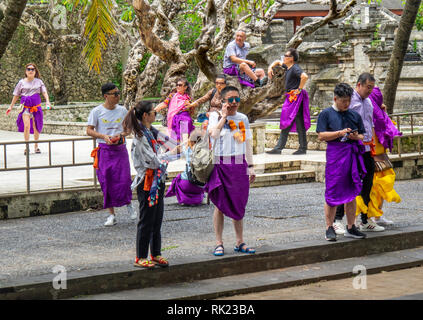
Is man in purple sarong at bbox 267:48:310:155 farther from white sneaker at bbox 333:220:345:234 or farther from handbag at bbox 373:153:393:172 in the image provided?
white sneaker at bbox 333:220:345:234

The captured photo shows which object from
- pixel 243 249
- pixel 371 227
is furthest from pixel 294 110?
pixel 243 249

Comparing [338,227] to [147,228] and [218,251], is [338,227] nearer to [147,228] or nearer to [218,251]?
[218,251]

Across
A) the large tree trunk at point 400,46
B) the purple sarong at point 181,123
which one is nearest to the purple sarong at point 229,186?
the purple sarong at point 181,123

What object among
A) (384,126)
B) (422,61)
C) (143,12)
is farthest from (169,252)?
(422,61)

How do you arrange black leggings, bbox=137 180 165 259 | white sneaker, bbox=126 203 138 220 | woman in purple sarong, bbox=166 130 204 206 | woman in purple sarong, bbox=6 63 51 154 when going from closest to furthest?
1. black leggings, bbox=137 180 165 259
2. white sneaker, bbox=126 203 138 220
3. woman in purple sarong, bbox=166 130 204 206
4. woman in purple sarong, bbox=6 63 51 154

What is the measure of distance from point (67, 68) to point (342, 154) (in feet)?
86.2

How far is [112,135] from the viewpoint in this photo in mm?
10695

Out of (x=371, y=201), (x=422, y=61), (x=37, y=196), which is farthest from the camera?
(x=422, y=61)

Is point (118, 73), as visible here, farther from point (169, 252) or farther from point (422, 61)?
point (169, 252)

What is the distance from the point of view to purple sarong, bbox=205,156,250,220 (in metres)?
8.82

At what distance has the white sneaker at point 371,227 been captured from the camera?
10109 millimetres

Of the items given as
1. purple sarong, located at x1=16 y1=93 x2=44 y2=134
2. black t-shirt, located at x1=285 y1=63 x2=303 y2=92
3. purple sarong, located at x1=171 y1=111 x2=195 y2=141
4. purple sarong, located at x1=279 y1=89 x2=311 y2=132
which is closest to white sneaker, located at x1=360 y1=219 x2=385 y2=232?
purple sarong, located at x1=171 y1=111 x2=195 y2=141

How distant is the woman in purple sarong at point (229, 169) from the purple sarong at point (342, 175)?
1053mm
